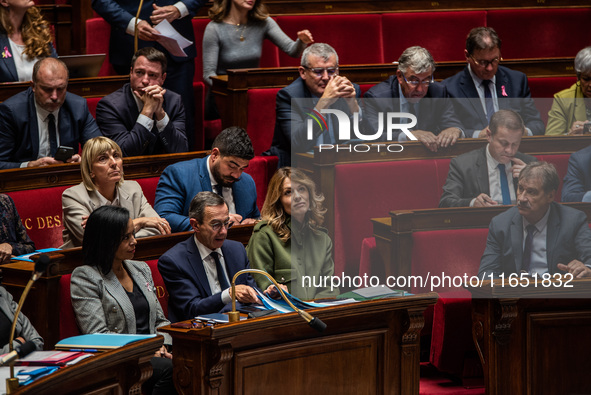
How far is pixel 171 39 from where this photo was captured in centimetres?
254

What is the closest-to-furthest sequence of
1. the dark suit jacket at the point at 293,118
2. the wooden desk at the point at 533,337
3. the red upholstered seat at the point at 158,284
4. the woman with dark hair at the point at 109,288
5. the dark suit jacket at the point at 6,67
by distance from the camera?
the woman with dark hair at the point at 109,288 → the wooden desk at the point at 533,337 → the red upholstered seat at the point at 158,284 → the dark suit jacket at the point at 293,118 → the dark suit jacket at the point at 6,67

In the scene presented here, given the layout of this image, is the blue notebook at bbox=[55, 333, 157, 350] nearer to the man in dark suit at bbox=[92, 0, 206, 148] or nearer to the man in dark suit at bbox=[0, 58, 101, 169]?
the man in dark suit at bbox=[0, 58, 101, 169]

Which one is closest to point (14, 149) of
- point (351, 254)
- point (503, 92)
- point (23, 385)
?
point (351, 254)

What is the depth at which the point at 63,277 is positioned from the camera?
1652 mm

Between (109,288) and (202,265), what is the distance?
0.21 m

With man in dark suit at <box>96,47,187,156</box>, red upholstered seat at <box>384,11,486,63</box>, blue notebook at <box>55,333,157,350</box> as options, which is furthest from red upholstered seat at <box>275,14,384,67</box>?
blue notebook at <box>55,333,157,350</box>

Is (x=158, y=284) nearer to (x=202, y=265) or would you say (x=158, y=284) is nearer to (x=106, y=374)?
(x=202, y=265)

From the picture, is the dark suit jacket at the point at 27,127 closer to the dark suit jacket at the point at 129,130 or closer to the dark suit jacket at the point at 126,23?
the dark suit jacket at the point at 129,130

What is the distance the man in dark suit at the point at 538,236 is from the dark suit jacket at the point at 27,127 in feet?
3.59

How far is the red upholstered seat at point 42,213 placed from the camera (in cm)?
202

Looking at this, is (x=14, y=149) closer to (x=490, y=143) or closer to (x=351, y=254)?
(x=351, y=254)

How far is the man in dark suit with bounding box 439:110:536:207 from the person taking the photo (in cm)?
171

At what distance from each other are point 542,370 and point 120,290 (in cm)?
82

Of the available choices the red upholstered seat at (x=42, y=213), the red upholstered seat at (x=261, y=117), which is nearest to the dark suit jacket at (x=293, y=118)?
the red upholstered seat at (x=261, y=117)
